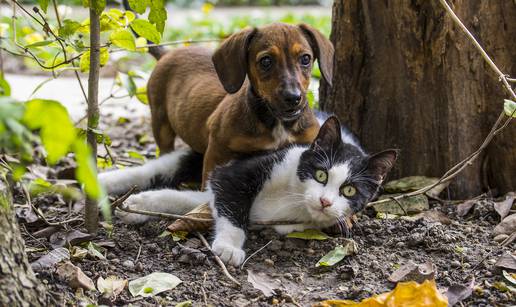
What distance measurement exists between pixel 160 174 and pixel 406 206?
1.66 meters

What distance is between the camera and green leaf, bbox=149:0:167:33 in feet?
8.26

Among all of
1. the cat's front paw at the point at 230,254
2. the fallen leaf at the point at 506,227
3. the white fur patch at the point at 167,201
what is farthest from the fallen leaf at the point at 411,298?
the white fur patch at the point at 167,201

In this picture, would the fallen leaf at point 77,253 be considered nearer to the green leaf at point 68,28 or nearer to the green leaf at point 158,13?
the green leaf at point 68,28

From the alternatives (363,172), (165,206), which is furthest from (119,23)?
(363,172)

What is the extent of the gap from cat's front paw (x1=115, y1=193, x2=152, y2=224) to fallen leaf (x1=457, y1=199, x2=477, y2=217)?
5.90 ft

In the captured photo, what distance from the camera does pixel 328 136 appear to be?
3398mm

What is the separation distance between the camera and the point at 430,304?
2336 mm

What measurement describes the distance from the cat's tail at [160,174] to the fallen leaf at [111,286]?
59.9 inches

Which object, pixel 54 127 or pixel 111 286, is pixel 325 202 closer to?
pixel 111 286

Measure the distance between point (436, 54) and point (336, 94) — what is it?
75 cm

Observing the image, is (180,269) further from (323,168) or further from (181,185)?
(181,185)

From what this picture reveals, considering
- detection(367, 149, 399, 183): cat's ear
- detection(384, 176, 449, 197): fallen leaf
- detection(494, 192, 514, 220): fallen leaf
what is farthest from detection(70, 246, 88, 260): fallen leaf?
detection(494, 192, 514, 220): fallen leaf

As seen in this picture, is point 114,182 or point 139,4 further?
point 114,182

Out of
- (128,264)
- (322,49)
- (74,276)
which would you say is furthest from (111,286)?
(322,49)
